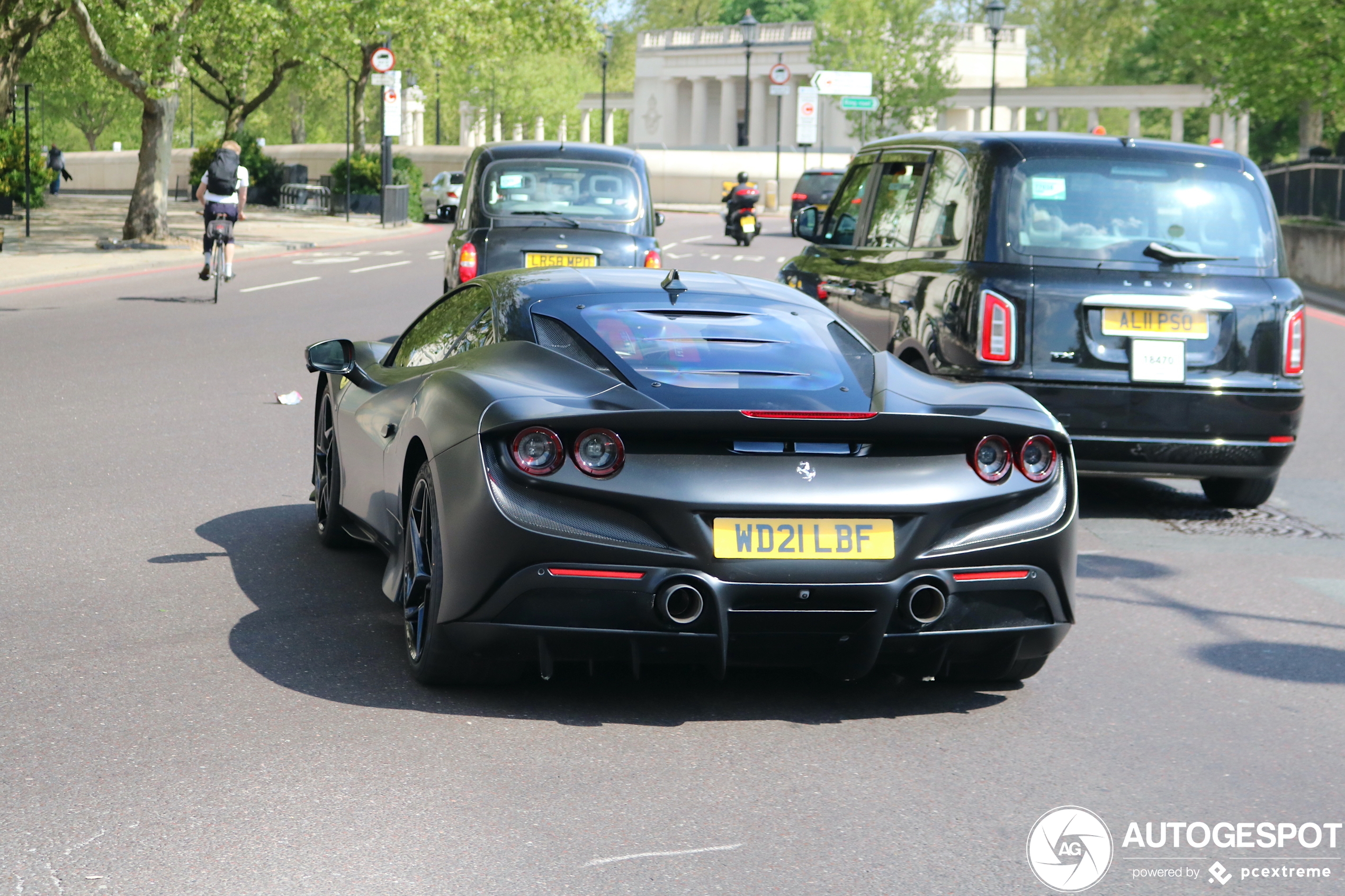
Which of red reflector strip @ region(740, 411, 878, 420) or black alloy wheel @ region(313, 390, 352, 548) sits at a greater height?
red reflector strip @ region(740, 411, 878, 420)

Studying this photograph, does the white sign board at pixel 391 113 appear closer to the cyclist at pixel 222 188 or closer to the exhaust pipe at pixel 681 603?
the cyclist at pixel 222 188

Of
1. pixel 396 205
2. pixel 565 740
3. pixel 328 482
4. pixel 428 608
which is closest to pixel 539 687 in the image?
pixel 428 608

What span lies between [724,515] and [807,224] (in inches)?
258

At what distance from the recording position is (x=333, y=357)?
6414 millimetres

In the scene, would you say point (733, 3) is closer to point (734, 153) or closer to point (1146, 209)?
point (734, 153)

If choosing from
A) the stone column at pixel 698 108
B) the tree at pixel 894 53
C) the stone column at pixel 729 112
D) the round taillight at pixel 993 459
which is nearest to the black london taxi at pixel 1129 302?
the round taillight at pixel 993 459

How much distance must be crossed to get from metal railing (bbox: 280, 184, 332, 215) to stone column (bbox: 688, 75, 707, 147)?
266 ft

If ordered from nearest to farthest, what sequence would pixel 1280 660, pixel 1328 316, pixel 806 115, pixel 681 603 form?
pixel 681 603, pixel 1280 660, pixel 1328 316, pixel 806 115

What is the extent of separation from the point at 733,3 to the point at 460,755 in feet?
471

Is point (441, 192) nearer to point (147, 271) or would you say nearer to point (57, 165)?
point (57, 165)

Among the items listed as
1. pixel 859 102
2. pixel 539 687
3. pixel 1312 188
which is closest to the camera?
pixel 539 687

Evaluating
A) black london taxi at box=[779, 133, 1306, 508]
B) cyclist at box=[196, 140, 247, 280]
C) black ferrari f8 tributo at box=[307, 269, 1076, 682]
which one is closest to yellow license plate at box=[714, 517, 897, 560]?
black ferrari f8 tributo at box=[307, 269, 1076, 682]

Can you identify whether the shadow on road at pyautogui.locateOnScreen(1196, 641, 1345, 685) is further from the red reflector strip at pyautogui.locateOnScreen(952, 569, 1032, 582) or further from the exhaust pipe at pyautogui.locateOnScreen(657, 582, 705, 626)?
the exhaust pipe at pyautogui.locateOnScreen(657, 582, 705, 626)

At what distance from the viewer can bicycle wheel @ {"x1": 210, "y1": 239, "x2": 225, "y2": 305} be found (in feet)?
64.7
